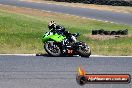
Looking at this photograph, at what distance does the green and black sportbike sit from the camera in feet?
50.4

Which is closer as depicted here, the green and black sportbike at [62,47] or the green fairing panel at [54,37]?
the green and black sportbike at [62,47]

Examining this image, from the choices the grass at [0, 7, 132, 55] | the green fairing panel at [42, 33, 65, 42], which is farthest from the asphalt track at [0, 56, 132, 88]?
the grass at [0, 7, 132, 55]

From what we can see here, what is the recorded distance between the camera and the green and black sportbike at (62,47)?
605 inches

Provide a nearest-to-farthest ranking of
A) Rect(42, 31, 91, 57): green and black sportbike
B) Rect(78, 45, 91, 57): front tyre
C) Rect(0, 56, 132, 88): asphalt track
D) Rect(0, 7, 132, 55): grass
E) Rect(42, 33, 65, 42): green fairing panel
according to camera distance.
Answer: Rect(0, 56, 132, 88): asphalt track → Rect(78, 45, 91, 57): front tyre → Rect(42, 31, 91, 57): green and black sportbike → Rect(42, 33, 65, 42): green fairing panel → Rect(0, 7, 132, 55): grass

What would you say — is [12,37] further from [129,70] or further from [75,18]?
[75,18]

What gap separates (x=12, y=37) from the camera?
2127 cm

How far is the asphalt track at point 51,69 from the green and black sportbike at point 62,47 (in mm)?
360

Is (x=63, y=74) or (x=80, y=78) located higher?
(x=80, y=78)

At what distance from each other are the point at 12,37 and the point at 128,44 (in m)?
5.94

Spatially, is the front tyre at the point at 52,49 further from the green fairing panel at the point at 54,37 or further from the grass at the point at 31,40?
the grass at the point at 31,40

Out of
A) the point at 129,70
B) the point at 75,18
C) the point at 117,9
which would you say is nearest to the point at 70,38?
the point at 129,70

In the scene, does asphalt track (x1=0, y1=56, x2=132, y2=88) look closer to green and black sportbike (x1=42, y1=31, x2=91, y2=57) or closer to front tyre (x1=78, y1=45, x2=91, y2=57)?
front tyre (x1=78, y1=45, x2=91, y2=57)

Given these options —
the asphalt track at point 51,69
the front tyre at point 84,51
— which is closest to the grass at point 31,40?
the front tyre at point 84,51

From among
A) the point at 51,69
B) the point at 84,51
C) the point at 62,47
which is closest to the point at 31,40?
the point at 62,47
